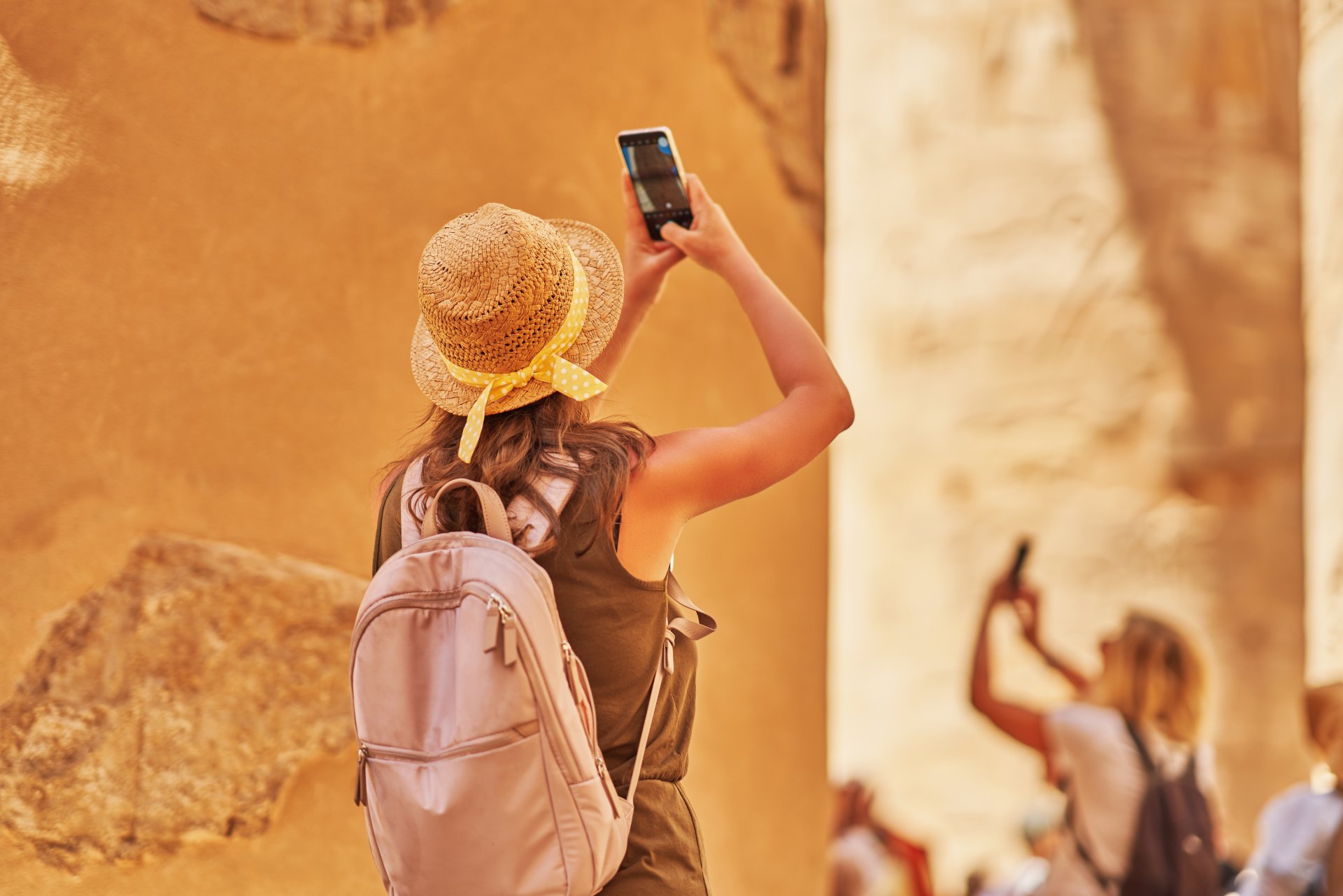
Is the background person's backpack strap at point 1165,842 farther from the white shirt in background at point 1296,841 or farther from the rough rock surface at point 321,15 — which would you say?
the rough rock surface at point 321,15

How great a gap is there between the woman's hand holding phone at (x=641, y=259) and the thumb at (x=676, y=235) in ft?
0.12

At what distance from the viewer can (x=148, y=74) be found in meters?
1.62

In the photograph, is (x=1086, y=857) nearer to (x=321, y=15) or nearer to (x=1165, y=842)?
(x=1165, y=842)

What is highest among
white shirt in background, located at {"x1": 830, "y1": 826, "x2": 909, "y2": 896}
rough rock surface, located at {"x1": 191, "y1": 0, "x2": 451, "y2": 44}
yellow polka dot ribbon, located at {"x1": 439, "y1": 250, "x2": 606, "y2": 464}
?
rough rock surface, located at {"x1": 191, "y1": 0, "x2": 451, "y2": 44}

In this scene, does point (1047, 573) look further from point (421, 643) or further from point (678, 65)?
point (421, 643)

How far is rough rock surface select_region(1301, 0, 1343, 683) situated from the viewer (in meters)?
7.28

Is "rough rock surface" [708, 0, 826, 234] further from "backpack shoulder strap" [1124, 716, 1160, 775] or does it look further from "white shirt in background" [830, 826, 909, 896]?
"white shirt in background" [830, 826, 909, 896]

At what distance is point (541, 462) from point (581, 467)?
4 cm

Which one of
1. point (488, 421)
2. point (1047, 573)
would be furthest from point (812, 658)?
point (1047, 573)

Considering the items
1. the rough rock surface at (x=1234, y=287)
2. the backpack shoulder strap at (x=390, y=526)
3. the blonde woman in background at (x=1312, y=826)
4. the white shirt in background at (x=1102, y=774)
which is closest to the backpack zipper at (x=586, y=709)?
the backpack shoulder strap at (x=390, y=526)

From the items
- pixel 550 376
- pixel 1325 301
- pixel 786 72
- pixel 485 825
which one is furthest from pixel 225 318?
pixel 1325 301

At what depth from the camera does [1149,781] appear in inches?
172

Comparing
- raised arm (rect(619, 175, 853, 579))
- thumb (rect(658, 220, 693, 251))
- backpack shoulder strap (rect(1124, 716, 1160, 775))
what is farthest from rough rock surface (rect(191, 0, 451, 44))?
backpack shoulder strap (rect(1124, 716, 1160, 775))

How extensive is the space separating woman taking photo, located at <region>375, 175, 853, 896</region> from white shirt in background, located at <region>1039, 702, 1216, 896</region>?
3.32m
